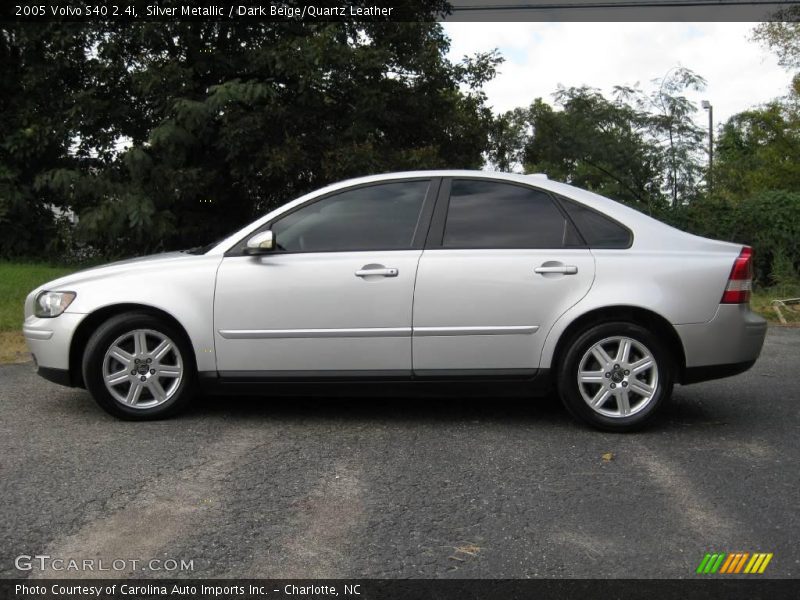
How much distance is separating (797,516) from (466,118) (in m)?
14.3

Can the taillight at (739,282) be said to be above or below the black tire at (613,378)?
above

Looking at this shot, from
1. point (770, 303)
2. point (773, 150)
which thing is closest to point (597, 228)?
point (770, 303)

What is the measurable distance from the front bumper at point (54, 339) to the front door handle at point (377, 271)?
1806mm

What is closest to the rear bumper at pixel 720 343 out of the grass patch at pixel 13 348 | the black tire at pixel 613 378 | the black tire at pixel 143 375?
the black tire at pixel 613 378

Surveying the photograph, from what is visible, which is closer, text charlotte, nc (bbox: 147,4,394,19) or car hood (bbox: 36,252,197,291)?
car hood (bbox: 36,252,197,291)

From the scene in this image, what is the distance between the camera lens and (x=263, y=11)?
15.6 meters

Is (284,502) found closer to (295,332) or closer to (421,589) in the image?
(421,589)

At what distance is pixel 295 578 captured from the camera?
3.20m

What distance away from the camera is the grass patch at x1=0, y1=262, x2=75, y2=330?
9.36 m

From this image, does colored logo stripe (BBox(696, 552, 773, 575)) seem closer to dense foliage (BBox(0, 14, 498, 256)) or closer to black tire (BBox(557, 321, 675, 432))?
black tire (BBox(557, 321, 675, 432))

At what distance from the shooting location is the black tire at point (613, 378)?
17.2ft

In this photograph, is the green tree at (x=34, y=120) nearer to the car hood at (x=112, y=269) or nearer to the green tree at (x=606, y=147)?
the green tree at (x=606, y=147)

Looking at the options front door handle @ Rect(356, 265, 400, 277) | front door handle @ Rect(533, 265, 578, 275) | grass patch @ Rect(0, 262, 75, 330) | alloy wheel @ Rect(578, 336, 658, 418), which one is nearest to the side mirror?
front door handle @ Rect(356, 265, 400, 277)

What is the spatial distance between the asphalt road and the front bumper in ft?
1.27
